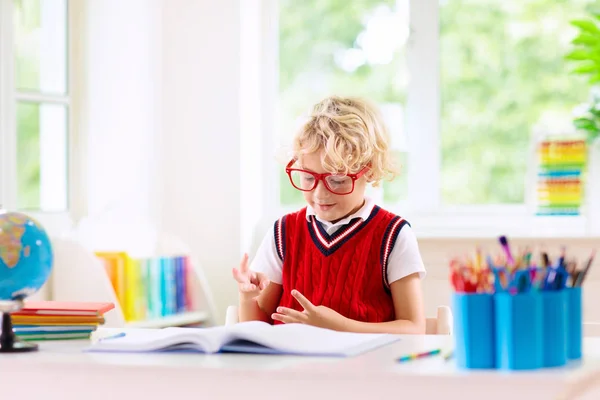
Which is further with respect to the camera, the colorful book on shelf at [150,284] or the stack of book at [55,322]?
the colorful book on shelf at [150,284]

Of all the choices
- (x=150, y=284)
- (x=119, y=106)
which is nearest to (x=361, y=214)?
(x=150, y=284)

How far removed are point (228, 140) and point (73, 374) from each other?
2.42 metres

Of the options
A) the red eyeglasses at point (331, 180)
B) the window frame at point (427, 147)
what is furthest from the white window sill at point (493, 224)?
the red eyeglasses at point (331, 180)

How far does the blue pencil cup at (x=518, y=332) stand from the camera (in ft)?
3.69

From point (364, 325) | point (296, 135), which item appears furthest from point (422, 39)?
point (364, 325)

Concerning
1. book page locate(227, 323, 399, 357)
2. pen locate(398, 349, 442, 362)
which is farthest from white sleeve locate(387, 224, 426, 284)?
pen locate(398, 349, 442, 362)

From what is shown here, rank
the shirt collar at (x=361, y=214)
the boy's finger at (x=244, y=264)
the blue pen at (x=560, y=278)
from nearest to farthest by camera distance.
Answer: the blue pen at (x=560, y=278) < the boy's finger at (x=244, y=264) < the shirt collar at (x=361, y=214)

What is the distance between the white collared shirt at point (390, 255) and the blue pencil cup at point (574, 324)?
27.1 inches

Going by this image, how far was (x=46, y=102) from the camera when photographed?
138 inches

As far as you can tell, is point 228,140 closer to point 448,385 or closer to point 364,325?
point 364,325

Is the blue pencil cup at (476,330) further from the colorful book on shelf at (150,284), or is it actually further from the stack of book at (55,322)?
the colorful book on shelf at (150,284)

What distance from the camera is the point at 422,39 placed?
3793mm

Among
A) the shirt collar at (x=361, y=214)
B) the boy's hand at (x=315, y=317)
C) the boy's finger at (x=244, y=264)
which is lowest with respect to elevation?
the boy's hand at (x=315, y=317)

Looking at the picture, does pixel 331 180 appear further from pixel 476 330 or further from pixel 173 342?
pixel 476 330
